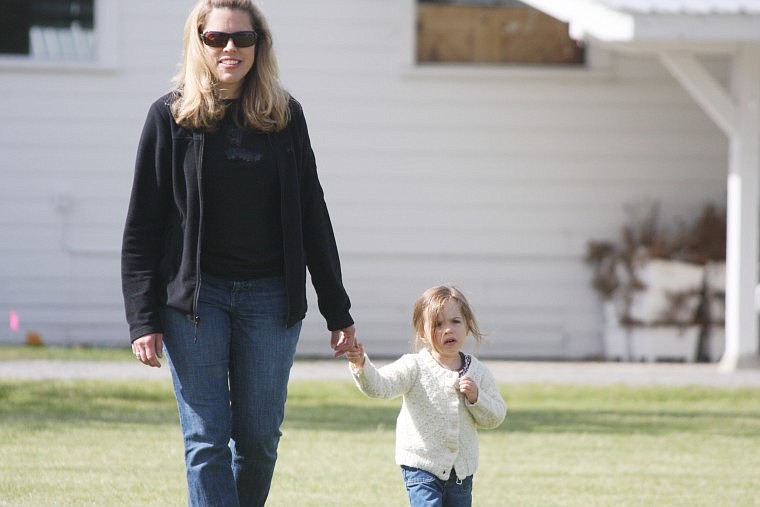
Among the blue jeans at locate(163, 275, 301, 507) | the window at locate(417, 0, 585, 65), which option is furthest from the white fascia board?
the blue jeans at locate(163, 275, 301, 507)

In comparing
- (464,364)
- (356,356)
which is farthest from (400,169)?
(356,356)

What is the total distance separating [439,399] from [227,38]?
1.43 meters

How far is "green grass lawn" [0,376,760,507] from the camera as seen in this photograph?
6.88 m

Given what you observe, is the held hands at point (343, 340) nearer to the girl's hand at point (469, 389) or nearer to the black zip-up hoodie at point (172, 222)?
the black zip-up hoodie at point (172, 222)

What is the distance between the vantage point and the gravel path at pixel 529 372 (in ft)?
37.6

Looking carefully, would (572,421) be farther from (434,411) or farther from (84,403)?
(434,411)

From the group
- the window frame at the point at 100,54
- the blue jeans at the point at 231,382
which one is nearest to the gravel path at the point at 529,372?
the window frame at the point at 100,54

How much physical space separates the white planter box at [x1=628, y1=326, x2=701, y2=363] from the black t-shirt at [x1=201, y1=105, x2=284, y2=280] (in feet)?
30.0

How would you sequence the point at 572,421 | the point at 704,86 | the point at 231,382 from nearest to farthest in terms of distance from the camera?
the point at 231,382, the point at 572,421, the point at 704,86

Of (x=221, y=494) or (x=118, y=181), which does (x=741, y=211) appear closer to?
(x=118, y=181)

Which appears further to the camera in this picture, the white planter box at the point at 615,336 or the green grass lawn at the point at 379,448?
the white planter box at the point at 615,336

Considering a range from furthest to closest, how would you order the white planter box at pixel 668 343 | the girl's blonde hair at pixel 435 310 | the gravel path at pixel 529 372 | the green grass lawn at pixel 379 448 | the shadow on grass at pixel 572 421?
the white planter box at pixel 668 343 → the gravel path at pixel 529 372 → the shadow on grass at pixel 572 421 → the green grass lawn at pixel 379 448 → the girl's blonde hair at pixel 435 310

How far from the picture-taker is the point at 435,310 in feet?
16.5

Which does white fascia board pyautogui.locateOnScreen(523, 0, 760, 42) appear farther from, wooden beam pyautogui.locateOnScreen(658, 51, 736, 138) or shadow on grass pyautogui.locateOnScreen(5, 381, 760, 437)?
shadow on grass pyautogui.locateOnScreen(5, 381, 760, 437)
